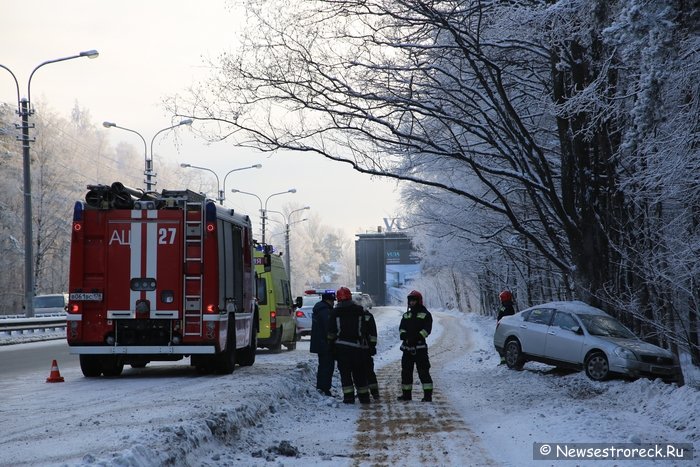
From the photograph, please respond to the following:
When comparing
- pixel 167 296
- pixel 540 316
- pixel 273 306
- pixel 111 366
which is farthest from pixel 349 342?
pixel 273 306

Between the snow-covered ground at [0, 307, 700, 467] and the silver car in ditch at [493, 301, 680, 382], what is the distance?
0.76 m

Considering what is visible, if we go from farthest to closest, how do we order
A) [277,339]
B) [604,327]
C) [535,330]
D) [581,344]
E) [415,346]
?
[277,339] → [535,330] → [604,327] → [581,344] → [415,346]

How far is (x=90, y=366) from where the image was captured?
16344mm

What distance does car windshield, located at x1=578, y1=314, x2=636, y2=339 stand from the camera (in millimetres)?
18500

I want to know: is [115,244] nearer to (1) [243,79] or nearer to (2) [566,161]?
(1) [243,79]

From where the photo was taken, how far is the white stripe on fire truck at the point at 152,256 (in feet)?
50.8

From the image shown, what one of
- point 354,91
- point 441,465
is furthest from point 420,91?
point 441,465

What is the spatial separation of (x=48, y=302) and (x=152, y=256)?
3883 cm

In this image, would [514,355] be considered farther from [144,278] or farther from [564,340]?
[144,278]

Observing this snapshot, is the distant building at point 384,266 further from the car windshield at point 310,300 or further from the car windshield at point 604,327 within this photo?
the car windshield at point 604,327

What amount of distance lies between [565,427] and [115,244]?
8.42m

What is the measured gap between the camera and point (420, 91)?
63.5 feet

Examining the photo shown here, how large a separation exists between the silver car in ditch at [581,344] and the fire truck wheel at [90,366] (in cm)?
925

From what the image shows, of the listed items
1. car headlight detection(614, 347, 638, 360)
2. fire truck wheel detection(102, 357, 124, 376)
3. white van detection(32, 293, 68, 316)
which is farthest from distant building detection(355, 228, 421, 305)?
fire truck wheel detection(102, 357, 124, 376)
